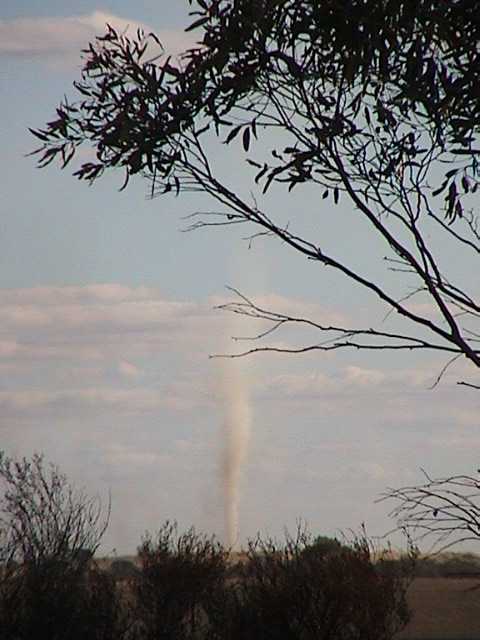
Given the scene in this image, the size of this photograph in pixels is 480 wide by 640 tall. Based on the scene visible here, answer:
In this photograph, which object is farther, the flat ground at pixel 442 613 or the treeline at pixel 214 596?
the flat ground at pixel 442 613

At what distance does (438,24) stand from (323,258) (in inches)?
57.2

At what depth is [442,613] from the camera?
33.4 meters

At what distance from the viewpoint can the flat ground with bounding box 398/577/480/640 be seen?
30891 millimetres

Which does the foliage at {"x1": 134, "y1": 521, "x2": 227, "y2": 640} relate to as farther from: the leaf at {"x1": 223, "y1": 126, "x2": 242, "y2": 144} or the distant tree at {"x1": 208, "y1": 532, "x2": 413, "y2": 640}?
the leaf at {"x1": 223, "y1": 126, "x2": 242, "y2": 144}

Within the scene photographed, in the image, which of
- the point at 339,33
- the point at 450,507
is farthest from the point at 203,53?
the point at 450,507

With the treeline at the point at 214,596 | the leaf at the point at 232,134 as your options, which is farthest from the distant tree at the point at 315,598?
the leaf at the point at 232,134

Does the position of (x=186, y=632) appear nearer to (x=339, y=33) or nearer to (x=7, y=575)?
(x=7, y=575)

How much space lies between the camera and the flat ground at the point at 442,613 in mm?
30891

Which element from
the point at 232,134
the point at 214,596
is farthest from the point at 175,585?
the point at 232,134

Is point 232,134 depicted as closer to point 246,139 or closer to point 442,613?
point 246,139

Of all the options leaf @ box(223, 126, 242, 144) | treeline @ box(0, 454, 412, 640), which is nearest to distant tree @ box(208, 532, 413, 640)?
treeline @ box(0, 454, 412, 640)

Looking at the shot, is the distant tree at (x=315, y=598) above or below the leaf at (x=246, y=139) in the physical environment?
below

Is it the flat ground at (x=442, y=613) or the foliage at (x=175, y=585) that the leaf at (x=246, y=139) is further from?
the flat ground at (x=442, y=613)

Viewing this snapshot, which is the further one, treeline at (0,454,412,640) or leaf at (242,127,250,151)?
treeline at (0,454,412,640)
